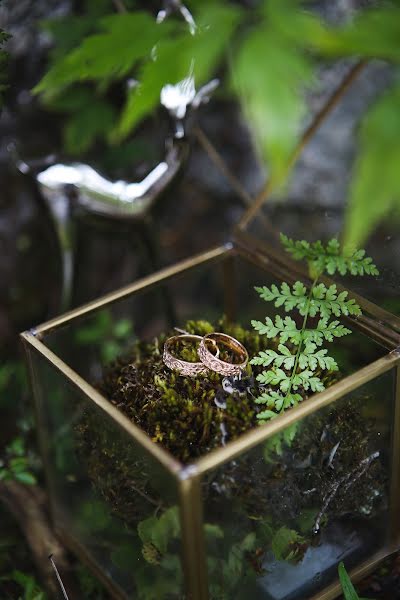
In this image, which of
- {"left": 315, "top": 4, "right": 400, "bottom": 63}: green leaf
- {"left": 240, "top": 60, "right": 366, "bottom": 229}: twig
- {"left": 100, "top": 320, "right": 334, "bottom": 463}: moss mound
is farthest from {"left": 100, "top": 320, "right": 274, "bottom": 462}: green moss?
{"left": 315, "top": 4, "right": 400, "bottom": 63}: green leaf

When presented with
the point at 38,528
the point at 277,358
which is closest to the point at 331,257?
the point at 277,358

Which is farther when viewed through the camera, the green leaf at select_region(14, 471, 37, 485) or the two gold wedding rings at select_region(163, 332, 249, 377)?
the green leaf at select_region(14, 471, 37, 485)

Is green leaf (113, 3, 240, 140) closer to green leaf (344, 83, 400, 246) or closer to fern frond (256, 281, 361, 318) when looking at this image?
green leaf (344, 83, 400, 246)

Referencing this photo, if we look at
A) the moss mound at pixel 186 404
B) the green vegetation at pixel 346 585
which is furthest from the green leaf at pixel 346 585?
the moss mound at pixel 186 404

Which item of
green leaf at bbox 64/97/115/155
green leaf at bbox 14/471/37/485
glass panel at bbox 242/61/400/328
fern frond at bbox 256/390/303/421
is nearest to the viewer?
fern frond at bbox 256/390/303/421

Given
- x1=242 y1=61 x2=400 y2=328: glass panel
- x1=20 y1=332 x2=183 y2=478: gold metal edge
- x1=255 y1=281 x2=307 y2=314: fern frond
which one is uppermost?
x1=20 y1=332 x2=183 y2=478: gold metal edge

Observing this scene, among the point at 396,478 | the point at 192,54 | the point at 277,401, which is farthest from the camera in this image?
the point at 396,478

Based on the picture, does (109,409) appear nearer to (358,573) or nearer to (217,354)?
(217,354)

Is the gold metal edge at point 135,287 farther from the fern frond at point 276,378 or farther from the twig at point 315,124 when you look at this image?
the fern frond at point 276,378
